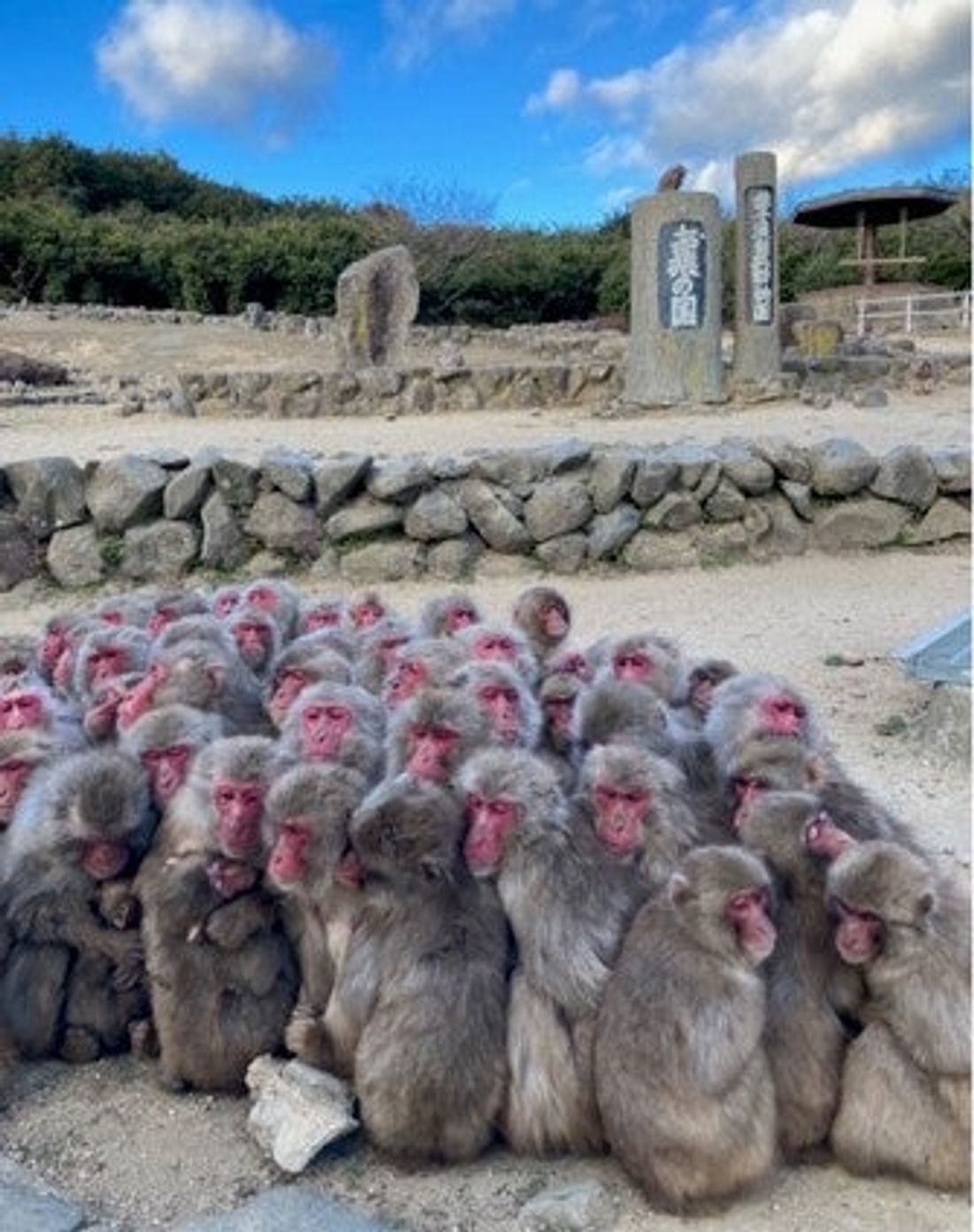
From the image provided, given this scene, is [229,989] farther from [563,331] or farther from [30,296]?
[30,296]

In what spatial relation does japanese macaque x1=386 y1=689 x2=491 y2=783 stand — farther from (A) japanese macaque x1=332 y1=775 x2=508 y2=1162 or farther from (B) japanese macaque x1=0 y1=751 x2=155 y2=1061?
(B) japanese macaque x1=0 y1=751 x2=155 y2=1061

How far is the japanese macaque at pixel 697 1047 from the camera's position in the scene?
2.93m

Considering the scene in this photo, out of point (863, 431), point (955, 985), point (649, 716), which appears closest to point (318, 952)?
point (649, 716)

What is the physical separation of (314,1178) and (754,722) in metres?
1.71

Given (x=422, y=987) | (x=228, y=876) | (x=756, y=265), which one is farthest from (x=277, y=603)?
(x=756, y=265)

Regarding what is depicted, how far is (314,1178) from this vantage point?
10.7 ft

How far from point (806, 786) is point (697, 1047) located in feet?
3.22

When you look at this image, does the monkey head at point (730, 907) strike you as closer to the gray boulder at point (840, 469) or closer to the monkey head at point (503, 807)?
the monkey head at point (503, 807)

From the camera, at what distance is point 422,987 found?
10.4 feet

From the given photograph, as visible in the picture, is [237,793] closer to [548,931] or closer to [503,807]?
[503,807]

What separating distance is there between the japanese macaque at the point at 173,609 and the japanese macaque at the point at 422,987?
2631 mm

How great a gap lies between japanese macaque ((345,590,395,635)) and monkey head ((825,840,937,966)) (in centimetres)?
317

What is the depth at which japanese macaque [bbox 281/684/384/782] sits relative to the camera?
12.5 ft

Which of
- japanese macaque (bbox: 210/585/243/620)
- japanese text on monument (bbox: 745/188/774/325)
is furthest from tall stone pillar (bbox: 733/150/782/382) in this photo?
japanese macaque (bbox: 210/585/243/620)
